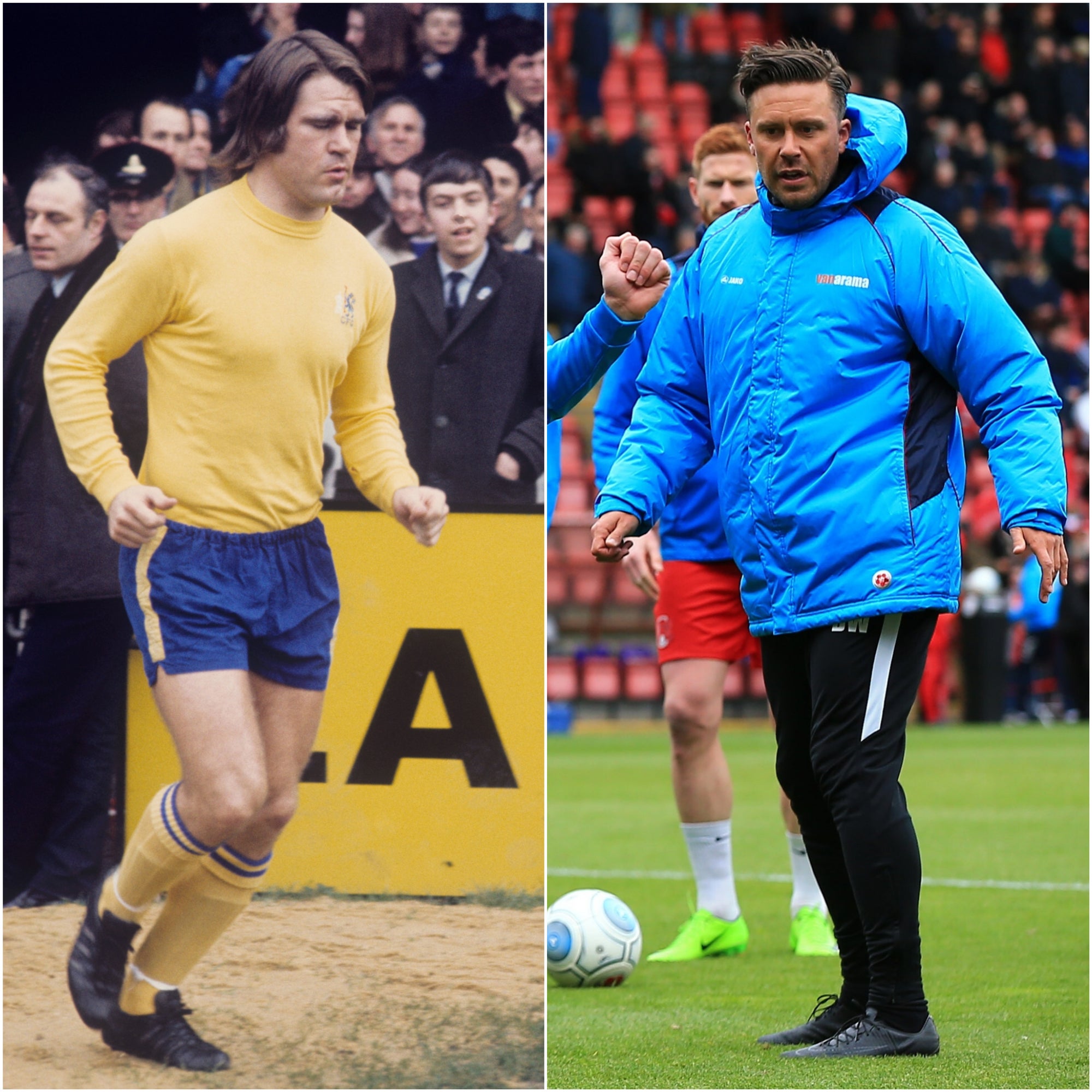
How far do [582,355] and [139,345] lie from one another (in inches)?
36.2

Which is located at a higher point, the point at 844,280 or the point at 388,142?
the point at 388,142

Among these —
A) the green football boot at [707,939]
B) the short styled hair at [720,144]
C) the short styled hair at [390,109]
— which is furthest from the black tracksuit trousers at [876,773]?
the short styled hair at [720,144]

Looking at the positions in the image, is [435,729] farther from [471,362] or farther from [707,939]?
[707,939]

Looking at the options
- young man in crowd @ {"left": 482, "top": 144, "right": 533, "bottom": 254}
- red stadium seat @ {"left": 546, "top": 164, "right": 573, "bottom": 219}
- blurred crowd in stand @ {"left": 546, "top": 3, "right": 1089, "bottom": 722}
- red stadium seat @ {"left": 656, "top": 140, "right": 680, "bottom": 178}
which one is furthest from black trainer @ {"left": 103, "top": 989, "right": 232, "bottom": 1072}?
red stadium seat @ {"left": 656, "top": 140, "right": 680, "bottom": 178}

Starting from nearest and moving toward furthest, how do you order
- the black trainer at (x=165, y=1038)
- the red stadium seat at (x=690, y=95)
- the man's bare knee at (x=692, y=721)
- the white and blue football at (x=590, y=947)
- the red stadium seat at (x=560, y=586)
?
the black trainer at (x=165, y=1038)
the white and blue football at (x=590, y=947)
the man's bare knee at (x=692, y=721)
the red stadium seat at (x=560, y=586)
the red stadium seat at (x=690, y=95)

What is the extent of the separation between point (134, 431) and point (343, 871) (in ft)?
3.13

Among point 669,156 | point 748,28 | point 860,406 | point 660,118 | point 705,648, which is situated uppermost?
point 748,28

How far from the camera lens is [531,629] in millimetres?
3299

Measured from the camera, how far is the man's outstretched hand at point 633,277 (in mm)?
3432

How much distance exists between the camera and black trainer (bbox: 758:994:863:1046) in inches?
144

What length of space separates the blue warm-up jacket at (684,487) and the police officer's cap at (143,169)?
6.38ft

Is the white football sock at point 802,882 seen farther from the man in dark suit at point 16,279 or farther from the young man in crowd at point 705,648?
the man in dark suit at point 16,279

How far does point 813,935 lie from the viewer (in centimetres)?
496

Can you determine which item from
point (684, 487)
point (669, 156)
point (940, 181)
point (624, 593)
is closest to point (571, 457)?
point (624, 593)
